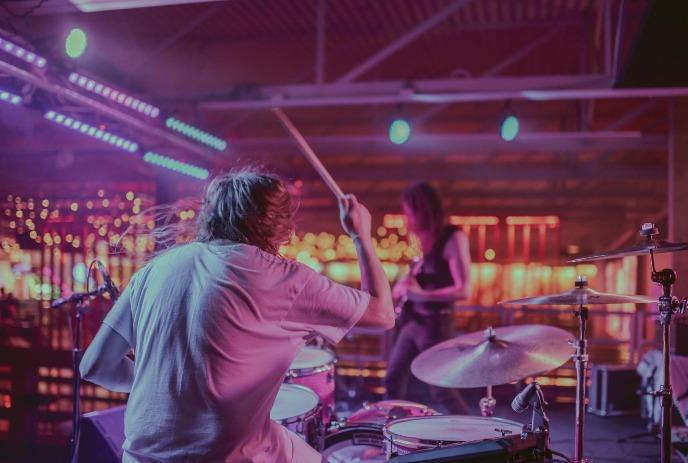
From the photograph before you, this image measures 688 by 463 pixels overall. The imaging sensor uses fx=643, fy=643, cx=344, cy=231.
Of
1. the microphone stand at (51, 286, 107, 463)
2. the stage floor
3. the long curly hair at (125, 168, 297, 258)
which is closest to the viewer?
the long curly hair at (125, 168, 297, 258)

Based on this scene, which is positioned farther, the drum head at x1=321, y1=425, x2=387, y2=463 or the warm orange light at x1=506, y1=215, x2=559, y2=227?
the warm orange light at x1=506, y1=215, x2=559, y2=227

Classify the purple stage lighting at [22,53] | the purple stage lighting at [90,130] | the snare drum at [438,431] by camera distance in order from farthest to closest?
the purple stage lighting at [90,130]
the purple stage lighting at [22,53]
the snare drum at [438,431]

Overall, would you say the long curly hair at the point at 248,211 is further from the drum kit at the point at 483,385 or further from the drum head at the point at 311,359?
the drum head at the point at 311,359

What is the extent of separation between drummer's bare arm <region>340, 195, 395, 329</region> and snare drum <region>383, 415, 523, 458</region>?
2.57 feet

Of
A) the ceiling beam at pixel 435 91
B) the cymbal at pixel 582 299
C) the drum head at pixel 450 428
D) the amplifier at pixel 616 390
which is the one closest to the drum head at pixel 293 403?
the drum head at pixel 450 428

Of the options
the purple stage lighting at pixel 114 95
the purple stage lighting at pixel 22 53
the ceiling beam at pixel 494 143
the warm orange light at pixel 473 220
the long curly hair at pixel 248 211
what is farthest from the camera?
the warm orange light at pixel 473 220

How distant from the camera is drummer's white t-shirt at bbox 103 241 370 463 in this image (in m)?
1.57

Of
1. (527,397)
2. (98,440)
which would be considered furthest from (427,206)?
(98,440)

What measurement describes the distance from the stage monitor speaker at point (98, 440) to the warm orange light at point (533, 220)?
1008 centimetres

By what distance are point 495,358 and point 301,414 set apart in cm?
93

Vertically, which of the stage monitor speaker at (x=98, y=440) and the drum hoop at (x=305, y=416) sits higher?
the drum hoop at (x=305, y=416)

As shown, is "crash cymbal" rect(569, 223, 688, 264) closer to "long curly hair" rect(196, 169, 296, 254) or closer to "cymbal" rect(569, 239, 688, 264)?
"cymbal" rect(569, 239, 688, 264)

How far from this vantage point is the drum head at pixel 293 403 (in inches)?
114

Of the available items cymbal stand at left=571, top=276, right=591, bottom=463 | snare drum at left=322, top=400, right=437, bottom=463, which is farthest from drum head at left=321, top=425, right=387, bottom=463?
cymbal stand at left=571, top=276, right=591, bottom=463
